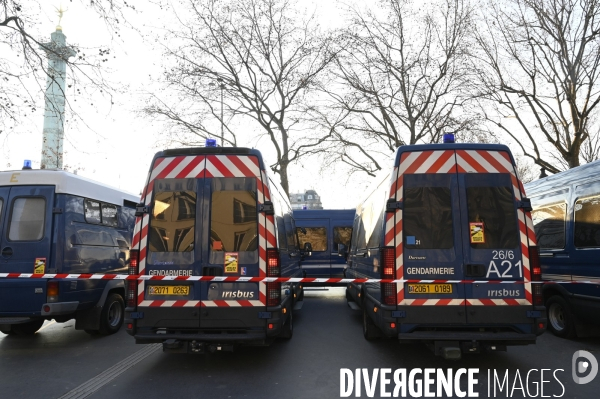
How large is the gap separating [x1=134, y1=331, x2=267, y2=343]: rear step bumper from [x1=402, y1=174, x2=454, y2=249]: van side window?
2.13 m

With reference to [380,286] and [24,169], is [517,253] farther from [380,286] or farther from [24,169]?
[24,169]

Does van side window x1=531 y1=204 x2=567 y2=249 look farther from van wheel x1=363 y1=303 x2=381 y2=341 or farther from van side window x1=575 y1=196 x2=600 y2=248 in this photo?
van wheel x1=363 y1=303 x2=381 y2=341

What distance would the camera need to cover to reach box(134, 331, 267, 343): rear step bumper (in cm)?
536

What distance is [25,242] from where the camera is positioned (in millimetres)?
6973

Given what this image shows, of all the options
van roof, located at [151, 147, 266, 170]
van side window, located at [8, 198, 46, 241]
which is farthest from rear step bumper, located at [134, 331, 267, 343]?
van side window, located at [8, 198, 46, 241]

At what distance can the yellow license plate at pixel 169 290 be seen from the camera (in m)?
5.55

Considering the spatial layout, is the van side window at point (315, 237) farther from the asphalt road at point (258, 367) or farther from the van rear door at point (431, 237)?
the van rear door at point (431, 237)

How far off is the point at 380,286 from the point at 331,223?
9.47 metres

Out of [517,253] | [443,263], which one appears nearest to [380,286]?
[443,263]

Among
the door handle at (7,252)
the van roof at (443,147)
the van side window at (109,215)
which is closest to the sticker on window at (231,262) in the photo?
the van roof at (443,147)

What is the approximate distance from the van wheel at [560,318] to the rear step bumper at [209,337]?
17.5ft

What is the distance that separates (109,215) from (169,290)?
13.3 feet

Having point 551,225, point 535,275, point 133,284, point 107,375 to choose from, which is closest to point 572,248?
point 551,225

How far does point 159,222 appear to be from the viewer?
5.73 metres
